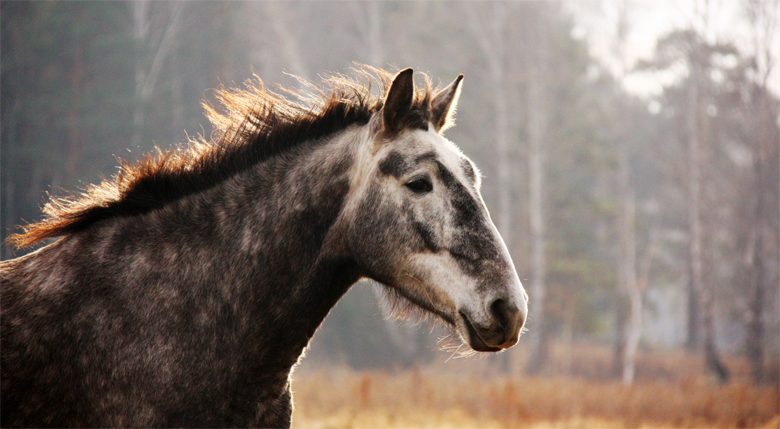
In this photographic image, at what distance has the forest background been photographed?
13.9 meters

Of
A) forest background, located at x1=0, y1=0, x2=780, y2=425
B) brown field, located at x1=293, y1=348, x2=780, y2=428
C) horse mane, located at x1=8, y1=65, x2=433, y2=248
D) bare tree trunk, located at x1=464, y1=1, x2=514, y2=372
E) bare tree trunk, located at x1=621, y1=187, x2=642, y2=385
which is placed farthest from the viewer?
bare tree trunk, located at x1=464, y1=1, x2=514, y2=372

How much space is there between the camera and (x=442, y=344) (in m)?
2.79

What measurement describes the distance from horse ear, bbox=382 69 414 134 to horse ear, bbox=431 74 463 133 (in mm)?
324

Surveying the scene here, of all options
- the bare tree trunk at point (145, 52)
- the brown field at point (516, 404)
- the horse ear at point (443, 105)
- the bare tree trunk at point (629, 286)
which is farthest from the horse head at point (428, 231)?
the bare tree trunk at point (629, 286)

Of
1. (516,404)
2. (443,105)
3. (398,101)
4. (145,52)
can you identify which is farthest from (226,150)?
(145,52)

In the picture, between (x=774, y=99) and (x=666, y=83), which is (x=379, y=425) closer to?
(x=774, y=99)

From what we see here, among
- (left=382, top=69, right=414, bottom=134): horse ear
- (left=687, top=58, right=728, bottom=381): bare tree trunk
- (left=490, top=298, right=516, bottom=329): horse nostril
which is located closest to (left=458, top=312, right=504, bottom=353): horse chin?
(left=490, top=298, right=516, bottom=329): horse nostril

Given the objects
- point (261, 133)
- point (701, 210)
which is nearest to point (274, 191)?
point (261, 133)

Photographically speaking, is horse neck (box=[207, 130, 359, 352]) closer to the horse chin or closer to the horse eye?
the horse eye

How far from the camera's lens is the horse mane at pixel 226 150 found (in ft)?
8.39

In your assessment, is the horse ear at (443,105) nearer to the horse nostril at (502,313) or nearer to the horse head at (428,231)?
the horse head at (428,231)

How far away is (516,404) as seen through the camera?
36.4 feet

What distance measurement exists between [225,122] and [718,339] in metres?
43.6

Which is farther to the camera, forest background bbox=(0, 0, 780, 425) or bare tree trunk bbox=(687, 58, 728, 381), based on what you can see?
bare tree trunk bbox=(687, 58, 728, 381)
